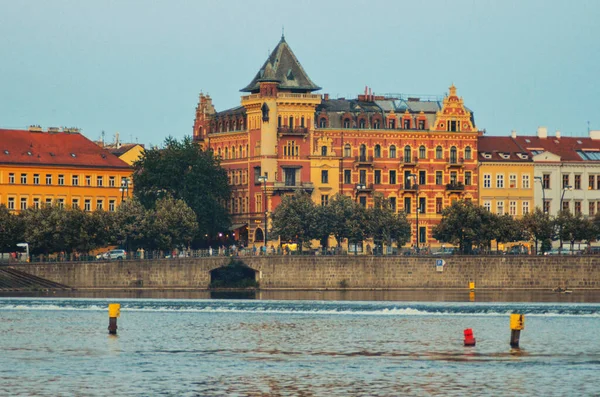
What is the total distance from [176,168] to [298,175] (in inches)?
469

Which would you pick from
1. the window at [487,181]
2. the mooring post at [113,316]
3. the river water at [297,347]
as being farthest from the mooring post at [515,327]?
the window at [487,181]

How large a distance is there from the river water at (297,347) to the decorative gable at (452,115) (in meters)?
39.8

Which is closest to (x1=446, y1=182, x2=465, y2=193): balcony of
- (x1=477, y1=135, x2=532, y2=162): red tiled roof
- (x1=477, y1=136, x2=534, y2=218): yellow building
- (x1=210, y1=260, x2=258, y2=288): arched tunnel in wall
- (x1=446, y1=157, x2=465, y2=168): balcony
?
(x1=446, y1=157, x2=465, y2=168): balcony

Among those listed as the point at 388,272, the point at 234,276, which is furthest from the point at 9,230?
the point at 388,272

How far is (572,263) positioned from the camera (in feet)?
463

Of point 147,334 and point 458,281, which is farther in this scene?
point 458,281

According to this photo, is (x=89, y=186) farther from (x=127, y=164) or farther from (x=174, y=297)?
(x=174, y=297)

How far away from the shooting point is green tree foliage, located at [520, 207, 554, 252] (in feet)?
495

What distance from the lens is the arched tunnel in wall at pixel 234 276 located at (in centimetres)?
14124

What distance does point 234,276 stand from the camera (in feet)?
465

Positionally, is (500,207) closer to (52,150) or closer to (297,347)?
(52,150)

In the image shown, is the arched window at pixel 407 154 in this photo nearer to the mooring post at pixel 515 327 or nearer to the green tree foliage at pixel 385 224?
the green tree foliage at pixel 385 224

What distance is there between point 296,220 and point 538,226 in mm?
22209

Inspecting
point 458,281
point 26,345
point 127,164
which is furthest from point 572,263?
point 26,345
